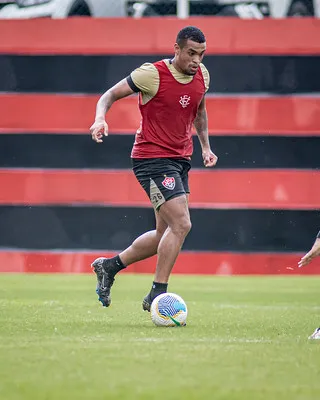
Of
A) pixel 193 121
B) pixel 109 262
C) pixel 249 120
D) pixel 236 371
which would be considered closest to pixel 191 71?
pixel 193 121

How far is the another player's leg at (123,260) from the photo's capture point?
780cm

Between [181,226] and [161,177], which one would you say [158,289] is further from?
[161,177]

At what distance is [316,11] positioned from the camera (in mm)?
15664

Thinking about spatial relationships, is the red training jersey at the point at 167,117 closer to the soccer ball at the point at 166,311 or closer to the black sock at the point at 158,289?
the black sock at the point at 158,289

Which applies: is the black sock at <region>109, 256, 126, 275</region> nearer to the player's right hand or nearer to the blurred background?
the player's right hand

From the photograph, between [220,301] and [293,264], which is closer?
[220,301]

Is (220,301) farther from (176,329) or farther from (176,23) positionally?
(176,23)

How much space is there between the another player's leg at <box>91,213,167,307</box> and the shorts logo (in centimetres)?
54

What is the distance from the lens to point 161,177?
7.36 metres

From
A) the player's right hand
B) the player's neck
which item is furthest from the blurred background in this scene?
the player's right hand

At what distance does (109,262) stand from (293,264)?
7969 millimetres

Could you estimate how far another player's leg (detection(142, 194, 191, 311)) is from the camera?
7.23m

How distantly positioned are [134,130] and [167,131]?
27.3ft

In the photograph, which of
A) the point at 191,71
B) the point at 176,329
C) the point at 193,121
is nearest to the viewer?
the point at 176,329
